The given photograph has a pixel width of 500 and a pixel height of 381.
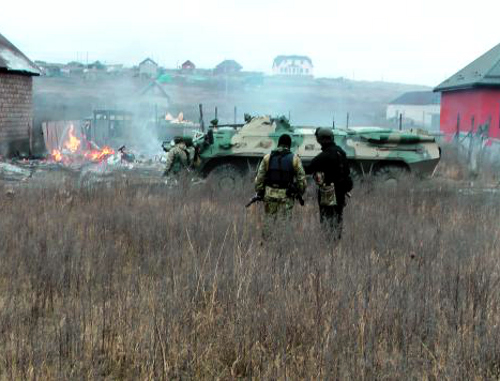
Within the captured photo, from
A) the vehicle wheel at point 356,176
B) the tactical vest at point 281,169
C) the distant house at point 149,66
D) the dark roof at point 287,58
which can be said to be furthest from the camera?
the dark roof at point 287,58

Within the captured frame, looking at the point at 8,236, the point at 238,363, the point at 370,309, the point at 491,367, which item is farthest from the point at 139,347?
the point at 8,236

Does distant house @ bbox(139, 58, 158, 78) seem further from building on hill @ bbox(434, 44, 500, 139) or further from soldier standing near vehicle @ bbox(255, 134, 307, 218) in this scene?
soldier standing near vehicle @ bbox(255, 134, 307, 218)

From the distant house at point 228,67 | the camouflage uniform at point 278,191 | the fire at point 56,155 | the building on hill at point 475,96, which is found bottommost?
the fire at point 56,155

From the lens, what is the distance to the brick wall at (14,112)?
1938cm

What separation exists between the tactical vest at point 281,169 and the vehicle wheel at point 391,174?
20.1ft

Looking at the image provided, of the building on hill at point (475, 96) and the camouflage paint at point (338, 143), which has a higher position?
the building on hill at point (475, 96)

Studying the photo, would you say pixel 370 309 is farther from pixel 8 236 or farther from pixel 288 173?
pixel 8 236

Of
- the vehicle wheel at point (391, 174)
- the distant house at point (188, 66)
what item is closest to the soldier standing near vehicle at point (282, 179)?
the vehicle wheel at point (391, 174)

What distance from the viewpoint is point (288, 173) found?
712cm

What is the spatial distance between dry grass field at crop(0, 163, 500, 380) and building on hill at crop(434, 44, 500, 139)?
1576 centimetres

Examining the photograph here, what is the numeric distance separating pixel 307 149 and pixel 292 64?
112 metres

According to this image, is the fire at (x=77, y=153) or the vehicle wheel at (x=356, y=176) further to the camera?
the fire at (x=77, y=153)

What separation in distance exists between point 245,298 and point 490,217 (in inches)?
220

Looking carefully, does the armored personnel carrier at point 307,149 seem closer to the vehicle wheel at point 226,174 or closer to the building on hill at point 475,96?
the vehicle wheel at point 226,174
